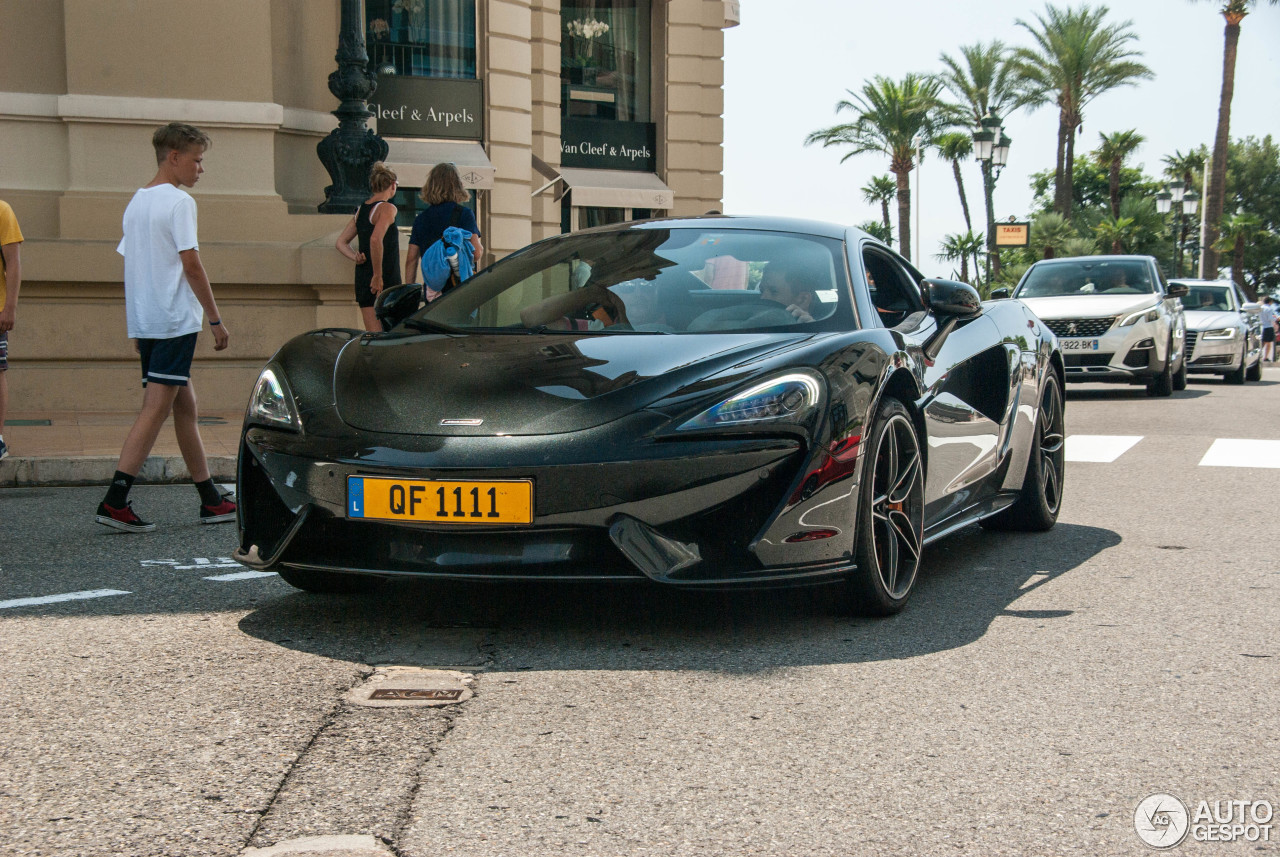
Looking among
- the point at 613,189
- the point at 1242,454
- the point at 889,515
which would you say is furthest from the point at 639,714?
the point at 613,189

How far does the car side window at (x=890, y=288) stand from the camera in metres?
5.23

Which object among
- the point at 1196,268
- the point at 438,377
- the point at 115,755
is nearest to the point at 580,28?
the point at 438,377

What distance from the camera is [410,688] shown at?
11.9 ft

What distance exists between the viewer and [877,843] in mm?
2635

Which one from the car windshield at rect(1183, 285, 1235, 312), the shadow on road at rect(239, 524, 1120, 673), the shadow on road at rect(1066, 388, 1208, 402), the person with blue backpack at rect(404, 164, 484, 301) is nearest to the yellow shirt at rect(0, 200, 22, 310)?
the person with blue backpack at rect(404, 164, 484, 301)

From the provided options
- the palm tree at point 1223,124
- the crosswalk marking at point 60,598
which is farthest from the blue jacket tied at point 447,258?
the palm tree at point 1223,124

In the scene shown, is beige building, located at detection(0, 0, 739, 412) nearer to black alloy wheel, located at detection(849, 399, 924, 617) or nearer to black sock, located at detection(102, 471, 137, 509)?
black sock, located at detection(102, 471, 137, 509)

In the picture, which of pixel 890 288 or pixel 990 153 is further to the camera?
pixel 990 153

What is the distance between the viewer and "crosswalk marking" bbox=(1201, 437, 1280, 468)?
31.4ft

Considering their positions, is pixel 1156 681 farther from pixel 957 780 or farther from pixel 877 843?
pixel 877 843

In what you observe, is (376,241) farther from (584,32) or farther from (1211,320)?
(1211,320)

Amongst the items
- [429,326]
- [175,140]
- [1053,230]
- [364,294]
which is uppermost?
[175,140]

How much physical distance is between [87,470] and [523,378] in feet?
16.5

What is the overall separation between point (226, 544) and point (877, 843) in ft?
13.4
